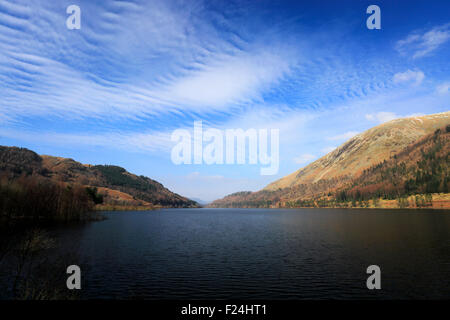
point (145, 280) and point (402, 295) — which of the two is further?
point (145, 280)

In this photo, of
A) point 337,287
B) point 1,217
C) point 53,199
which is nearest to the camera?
point 337,287

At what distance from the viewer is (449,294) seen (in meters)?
29.0

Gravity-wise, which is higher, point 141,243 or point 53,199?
point 53,199

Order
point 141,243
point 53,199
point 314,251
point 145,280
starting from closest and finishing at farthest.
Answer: point 145,280 < point 314,251 < point 141,243 < point 53,199

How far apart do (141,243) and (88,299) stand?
127 ft

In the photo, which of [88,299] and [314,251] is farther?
[314,251]

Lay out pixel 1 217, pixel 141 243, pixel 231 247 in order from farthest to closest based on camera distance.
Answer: pixel 1 217 → pixel 141 243 → pixel 231 247

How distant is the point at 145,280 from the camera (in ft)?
114
